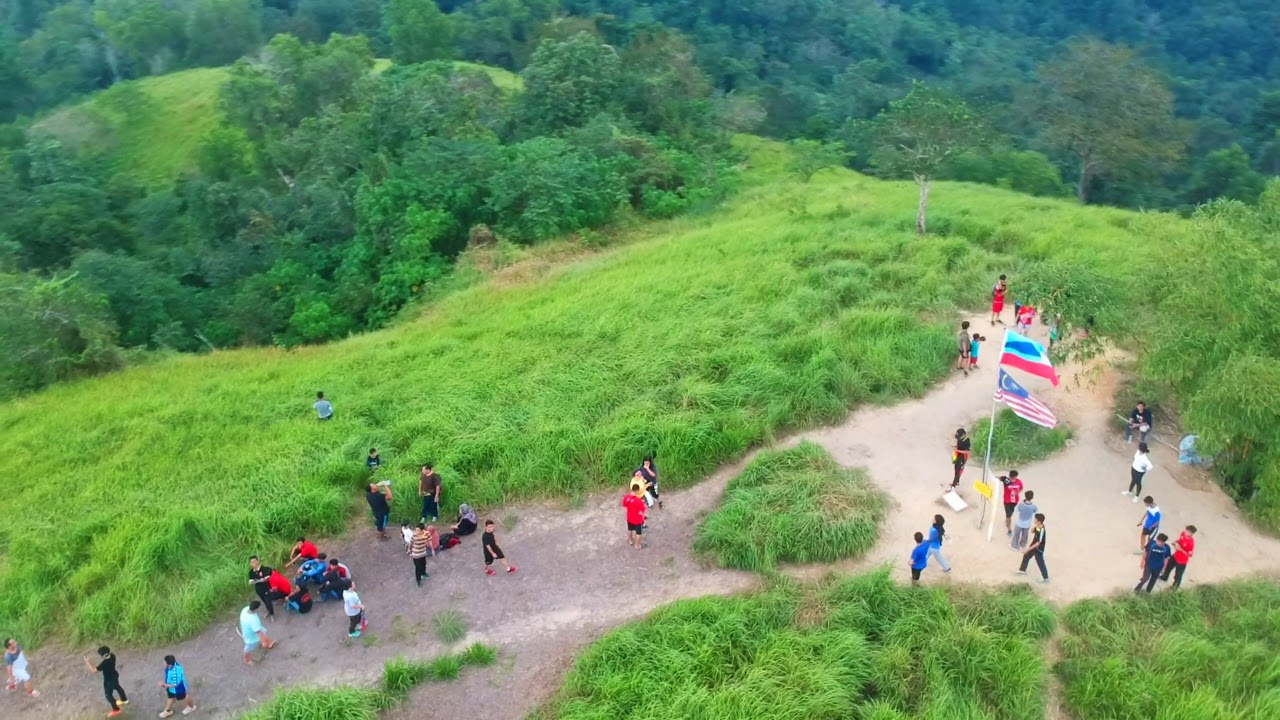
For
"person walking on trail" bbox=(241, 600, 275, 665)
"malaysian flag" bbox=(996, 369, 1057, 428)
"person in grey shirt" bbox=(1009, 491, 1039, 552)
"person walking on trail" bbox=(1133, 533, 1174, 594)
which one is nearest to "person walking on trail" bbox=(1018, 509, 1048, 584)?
"person in grey shirt" bbox=(1009, 491, 1039, 552)

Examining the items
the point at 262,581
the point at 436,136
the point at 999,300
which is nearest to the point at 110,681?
the point at 262,581

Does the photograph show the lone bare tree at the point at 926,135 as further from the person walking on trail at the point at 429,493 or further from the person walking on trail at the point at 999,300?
the person walking on trail at the point at 429,493


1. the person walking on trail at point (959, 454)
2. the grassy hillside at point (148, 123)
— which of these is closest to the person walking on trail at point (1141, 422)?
the person walking on trail at point (959, 454)

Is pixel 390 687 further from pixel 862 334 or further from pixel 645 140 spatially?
pixel 645 140

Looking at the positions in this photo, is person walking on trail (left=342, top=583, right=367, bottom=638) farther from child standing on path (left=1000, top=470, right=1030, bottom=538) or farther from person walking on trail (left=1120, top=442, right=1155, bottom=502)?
person walking on trail (left=1120, top=442, right=1155, bottom=502)

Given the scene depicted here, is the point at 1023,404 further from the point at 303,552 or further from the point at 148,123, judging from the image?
the point at 148,123
